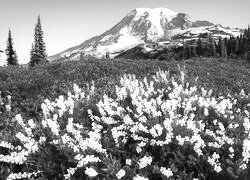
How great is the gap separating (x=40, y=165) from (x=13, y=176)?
1.68ft

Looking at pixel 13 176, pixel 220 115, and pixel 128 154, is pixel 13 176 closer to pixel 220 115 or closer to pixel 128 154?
pixel 128 154

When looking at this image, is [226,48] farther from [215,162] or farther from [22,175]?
[22,175]

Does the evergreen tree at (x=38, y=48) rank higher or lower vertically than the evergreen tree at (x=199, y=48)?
higher

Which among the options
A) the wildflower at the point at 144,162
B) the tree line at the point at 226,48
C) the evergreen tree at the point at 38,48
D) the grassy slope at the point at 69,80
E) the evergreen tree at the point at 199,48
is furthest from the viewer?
the evergreen tree at the point at 199,48

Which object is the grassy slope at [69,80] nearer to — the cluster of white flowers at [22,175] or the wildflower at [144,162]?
the cluster of white flowers at [22,175]

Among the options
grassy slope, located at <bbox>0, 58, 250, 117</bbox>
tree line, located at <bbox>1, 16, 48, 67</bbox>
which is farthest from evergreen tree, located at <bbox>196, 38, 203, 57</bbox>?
grassy slope, located at <bbox>0, 58, 250, 117</bbox>

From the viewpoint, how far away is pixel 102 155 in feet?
15.4

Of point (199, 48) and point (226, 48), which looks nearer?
point (226, 48)

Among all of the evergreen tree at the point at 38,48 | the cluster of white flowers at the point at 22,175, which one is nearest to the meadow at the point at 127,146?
the cluster of white flowers at the point at 22,175

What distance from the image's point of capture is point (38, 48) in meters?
64.6

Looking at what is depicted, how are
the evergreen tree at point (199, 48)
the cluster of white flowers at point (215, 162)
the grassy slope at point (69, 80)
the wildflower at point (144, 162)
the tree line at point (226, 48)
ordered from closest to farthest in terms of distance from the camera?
the wildflower at point (144, 162)
the cluster of white flowers at point (215, 162)
the grassy slope at point (69, 80)
the tree line at point (226, 48)
the evergreen tree at point (199, 48)

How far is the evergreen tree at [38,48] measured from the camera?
63.2 m

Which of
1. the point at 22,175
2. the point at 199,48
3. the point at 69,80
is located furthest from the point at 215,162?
the point at 199,48

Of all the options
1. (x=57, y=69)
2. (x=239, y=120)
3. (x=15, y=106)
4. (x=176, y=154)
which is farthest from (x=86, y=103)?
(x=57, y=69)
